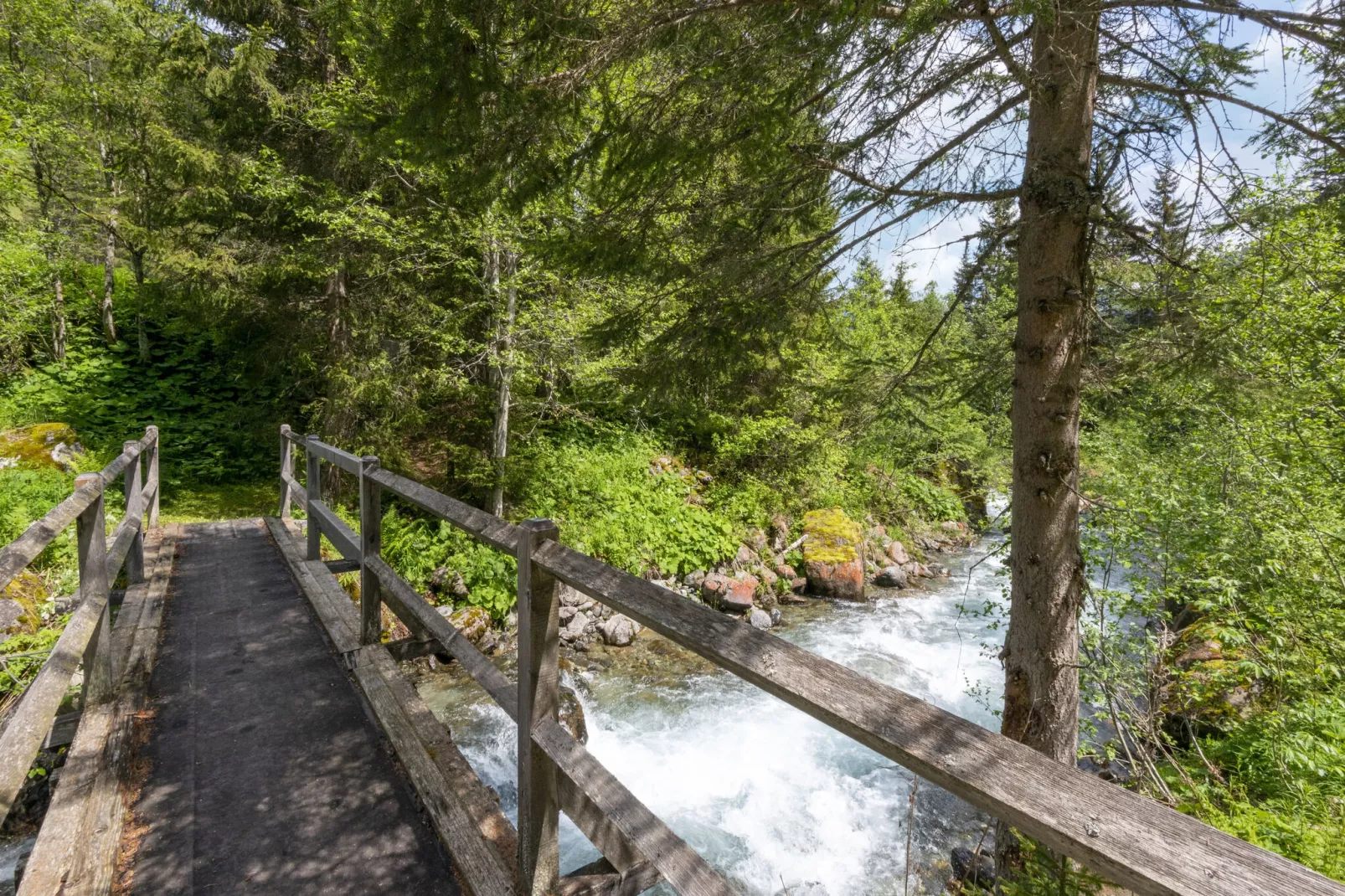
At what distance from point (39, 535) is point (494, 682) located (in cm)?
174

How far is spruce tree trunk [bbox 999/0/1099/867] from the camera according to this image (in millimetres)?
3355

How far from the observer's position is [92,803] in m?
2.47

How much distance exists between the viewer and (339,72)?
966 centimetres

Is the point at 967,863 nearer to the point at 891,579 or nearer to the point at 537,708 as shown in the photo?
the point at 537,708

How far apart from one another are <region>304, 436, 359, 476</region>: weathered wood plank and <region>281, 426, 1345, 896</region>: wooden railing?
1167mm

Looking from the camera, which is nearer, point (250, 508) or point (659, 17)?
point (659, 17)

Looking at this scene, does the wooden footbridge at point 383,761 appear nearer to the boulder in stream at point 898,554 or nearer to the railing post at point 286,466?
the railing post at point 286,466

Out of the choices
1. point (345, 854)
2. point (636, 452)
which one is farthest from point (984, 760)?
point (636, 452)

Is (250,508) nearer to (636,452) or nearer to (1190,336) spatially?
(636,452)

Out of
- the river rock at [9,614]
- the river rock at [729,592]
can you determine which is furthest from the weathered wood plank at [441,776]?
the river rock at [729,592]

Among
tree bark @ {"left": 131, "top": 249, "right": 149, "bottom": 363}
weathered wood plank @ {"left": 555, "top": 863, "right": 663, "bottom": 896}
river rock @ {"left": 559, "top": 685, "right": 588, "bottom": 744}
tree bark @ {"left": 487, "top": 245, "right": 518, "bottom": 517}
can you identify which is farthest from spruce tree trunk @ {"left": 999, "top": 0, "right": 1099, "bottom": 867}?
tree bark @ {"left": 131, "top": 249, "right": 149, "bottom": 363}

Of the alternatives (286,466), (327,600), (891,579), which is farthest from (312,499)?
(891,579)

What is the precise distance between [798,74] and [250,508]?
11414 millimetres

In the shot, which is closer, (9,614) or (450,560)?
(9,614)
